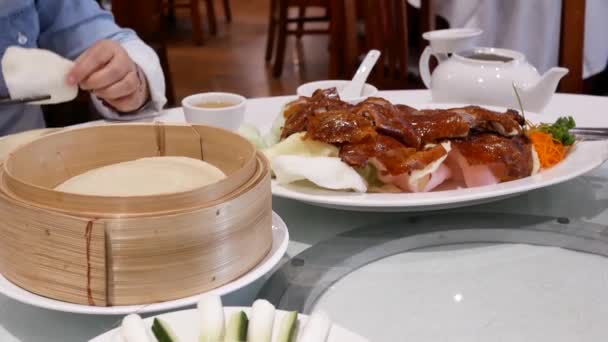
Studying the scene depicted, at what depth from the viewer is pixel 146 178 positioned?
28.5 inches

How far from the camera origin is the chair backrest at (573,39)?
1.68 m

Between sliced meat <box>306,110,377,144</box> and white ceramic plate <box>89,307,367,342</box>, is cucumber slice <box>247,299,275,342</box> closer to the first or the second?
white ceramic plate <box>89,307,367,342</box>

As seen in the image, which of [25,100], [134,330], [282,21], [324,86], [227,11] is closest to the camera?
[134,330]

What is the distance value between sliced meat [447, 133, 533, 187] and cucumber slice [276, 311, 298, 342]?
0.43m

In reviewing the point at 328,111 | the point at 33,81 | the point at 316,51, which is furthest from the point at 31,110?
the point at 316,51

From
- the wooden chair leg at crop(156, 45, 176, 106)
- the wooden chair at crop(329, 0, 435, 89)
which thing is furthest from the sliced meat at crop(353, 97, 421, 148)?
the wooden chair leg at crop(156, 45, 176, 106)

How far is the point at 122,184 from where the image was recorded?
0.71 metres

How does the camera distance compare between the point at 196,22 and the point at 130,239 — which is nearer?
the point at 130,239

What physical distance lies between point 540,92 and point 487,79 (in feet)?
0.33

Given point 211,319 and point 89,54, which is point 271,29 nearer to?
point 89,54

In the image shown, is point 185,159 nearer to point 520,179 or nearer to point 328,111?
point 328,111

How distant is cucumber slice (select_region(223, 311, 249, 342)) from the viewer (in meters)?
0.53

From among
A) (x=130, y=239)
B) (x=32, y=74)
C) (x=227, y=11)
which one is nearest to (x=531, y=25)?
(x=32, y=74)

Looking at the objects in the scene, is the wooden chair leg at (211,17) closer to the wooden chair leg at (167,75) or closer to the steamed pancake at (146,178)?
the wooden chair leg at (167,75)
